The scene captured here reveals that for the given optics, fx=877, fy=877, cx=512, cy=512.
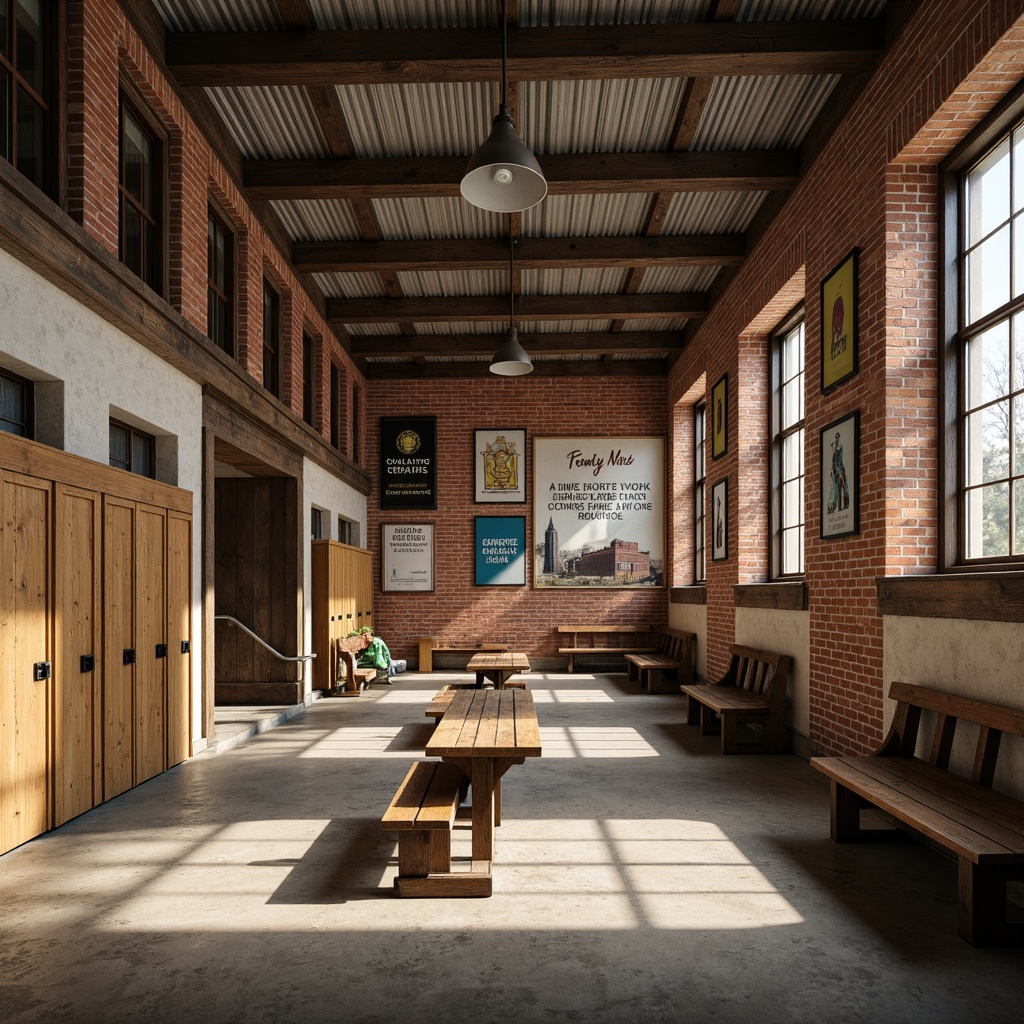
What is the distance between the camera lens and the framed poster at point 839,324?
609 cm

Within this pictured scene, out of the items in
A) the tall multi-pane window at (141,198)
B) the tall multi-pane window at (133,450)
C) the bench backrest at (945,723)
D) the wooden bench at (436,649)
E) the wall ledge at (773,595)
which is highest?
the tall multi-pane window at (141,198)

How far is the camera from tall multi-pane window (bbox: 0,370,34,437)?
4.58m

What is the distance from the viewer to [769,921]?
3469 millimetres

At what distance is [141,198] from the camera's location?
243 inches

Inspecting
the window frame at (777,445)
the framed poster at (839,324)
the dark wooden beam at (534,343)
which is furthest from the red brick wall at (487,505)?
the framed poster at (839,324)

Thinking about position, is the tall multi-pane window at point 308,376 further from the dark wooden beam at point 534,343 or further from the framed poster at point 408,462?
the framed poster at point 408,462

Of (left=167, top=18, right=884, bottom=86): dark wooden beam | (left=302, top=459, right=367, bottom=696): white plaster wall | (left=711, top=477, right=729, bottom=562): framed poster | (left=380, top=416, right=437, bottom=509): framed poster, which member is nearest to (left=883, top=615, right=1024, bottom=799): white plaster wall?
(left=167, top=18, right=884, bottom=86): dark wooden beam

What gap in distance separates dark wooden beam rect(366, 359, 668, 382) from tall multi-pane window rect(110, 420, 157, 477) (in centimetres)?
803

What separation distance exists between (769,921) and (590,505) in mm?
10828

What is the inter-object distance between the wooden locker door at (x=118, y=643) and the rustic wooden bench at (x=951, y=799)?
413cm

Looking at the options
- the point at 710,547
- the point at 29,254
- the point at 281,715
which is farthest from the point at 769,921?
the point at 710,547

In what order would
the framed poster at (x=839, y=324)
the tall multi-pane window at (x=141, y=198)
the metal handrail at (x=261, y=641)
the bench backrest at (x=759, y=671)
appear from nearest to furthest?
1. the tall multi-pane window at (x=141, y=198)
2. the framed poster at (x=839, y=324)
3. the bench backrest at (x=759, y=671)
4. the metal handrail at (x=261, y=641)

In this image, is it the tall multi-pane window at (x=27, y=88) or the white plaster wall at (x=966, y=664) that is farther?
the tall multi-pane window at (x=27, y=88)

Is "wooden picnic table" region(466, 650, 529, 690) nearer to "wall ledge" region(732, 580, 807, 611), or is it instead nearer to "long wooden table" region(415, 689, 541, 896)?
"wall ledge" region(732, 580, 807, 611)
